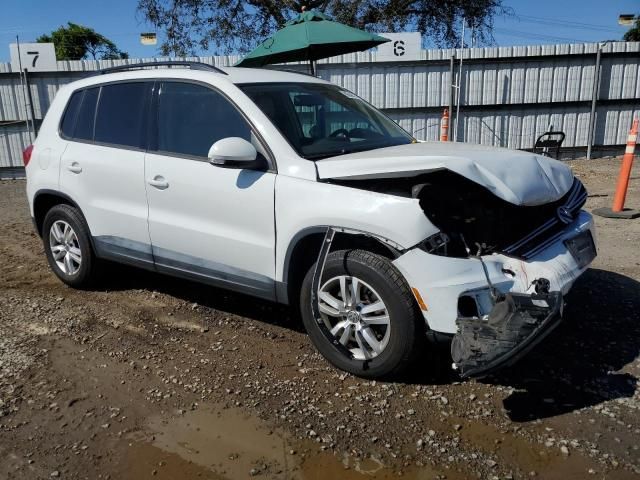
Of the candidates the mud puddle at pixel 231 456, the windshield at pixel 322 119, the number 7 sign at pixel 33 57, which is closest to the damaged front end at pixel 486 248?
the windshield at pixel 322 119

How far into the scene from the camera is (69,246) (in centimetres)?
507

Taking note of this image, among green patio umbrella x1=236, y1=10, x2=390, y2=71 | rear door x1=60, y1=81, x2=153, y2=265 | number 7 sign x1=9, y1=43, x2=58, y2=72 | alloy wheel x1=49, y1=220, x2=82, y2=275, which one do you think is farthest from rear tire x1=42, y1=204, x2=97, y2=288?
number 7 sign x1=9, y1=43, x2=58, y2=72

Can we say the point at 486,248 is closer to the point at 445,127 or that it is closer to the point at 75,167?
the point at 75,167

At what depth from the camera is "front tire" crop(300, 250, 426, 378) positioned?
3.16 meters

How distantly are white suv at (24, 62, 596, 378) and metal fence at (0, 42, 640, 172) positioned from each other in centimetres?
809

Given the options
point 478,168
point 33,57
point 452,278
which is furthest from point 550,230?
point 33,57

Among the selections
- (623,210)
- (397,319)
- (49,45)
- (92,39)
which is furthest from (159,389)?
(92,39)

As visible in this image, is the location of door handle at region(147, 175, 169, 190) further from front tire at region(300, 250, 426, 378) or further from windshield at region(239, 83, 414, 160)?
front tire at region(300, 250, 426, 378)

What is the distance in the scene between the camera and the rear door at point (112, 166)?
4344 millimetres

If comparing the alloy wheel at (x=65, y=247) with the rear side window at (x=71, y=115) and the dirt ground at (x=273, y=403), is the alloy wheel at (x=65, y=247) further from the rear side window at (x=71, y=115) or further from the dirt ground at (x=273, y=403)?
the rear side window at (x=71, y=115)

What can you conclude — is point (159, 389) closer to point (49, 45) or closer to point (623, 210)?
point (623, 210)

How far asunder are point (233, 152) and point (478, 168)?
1.49 meters

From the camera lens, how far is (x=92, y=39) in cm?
4378

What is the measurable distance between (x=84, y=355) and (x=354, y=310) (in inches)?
76.5
